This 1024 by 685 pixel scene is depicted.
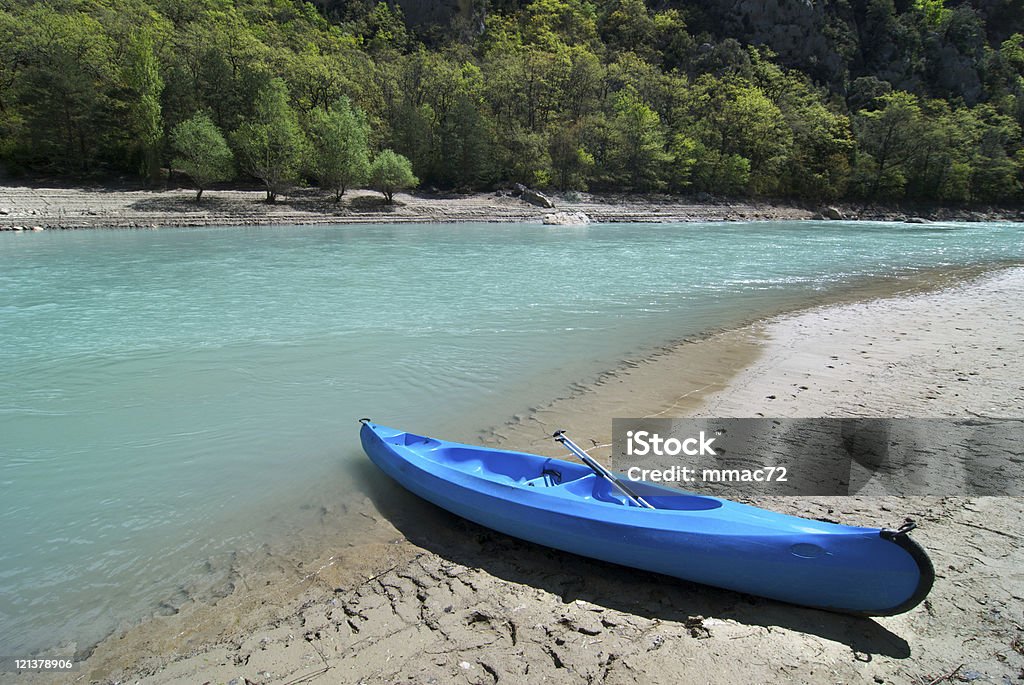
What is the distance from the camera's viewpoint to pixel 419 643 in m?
3.35

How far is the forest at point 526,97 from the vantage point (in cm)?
4331

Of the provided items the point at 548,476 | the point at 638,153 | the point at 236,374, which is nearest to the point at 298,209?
the point at 236,374

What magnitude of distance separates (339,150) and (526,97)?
99.4 ft

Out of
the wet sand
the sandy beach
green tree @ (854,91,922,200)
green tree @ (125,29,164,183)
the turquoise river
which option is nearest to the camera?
the sandy beach

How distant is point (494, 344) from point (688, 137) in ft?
217

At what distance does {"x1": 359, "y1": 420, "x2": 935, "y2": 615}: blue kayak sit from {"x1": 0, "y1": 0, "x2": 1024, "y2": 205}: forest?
43.9m

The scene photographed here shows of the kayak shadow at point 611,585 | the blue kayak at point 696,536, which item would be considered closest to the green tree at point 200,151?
the kayak shadow at point 611,585

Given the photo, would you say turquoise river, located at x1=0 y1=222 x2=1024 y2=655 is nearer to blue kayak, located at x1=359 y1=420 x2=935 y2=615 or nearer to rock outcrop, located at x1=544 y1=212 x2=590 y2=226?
blue kayak, located at x1=359 y1=420 x2=935 y2=615

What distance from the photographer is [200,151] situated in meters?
39.6

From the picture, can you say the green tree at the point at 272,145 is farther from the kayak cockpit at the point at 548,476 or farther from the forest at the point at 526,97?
the kayak cockpit at the point at 548,476

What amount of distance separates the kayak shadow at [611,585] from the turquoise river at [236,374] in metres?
1.19

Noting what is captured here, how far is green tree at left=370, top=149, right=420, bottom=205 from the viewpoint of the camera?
153 ft

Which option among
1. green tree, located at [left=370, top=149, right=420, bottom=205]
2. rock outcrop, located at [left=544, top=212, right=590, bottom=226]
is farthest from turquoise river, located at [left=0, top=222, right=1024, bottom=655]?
green tree, located at [left=370, top=149, right=420, bottom=205]

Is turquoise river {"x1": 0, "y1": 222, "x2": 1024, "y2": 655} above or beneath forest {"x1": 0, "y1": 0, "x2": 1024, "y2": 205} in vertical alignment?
beneath
